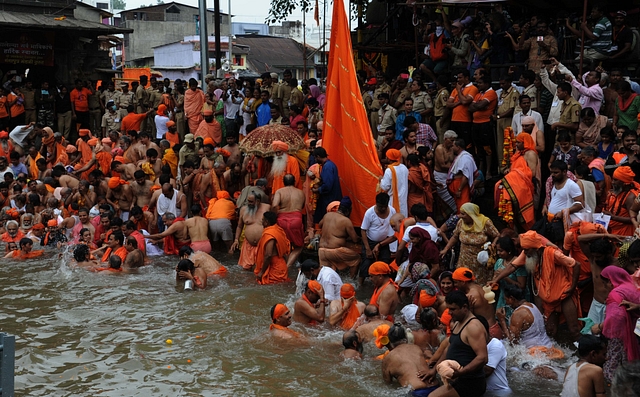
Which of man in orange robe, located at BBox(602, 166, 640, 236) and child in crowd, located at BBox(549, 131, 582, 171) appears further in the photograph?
child in crowd, located at BBox(549, 131, 582, 171)

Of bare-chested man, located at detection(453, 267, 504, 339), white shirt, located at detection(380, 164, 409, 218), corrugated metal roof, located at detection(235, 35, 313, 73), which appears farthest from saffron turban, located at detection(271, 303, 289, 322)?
corrugated metal roof, located at detection(235, 35, 313, 73)

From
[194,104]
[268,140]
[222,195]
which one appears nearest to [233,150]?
[222,195]

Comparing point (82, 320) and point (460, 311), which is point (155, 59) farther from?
point (460, 311)

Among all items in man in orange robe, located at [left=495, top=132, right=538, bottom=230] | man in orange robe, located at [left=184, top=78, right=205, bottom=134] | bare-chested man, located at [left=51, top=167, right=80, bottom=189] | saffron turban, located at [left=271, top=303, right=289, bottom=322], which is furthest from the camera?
man in orange robe, located at [left=184, top=78, right=205, bottom=134]

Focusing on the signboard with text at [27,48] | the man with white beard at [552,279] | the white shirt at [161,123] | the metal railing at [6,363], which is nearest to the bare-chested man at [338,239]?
the man with white beard at [552,279]

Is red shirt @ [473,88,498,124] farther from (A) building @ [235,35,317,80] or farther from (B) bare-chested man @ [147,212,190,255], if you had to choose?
(A) building @ [235,35,317,80]

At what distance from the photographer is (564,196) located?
28.5 feet

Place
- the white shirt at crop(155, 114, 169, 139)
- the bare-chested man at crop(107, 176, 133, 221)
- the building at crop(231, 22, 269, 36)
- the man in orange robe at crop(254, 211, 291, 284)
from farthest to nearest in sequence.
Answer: the building at crop(231, 22, 269, 36)
the white shirt at crop(155, 114, 169, 139)
the bare-chested man at crop(107, 176, 133, 221)
the man in orange robe at crop(254, 211, 291, 284)

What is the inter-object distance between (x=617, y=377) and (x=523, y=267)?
281 cm

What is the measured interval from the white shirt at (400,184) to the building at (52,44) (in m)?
13.6

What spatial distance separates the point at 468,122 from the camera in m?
12.0

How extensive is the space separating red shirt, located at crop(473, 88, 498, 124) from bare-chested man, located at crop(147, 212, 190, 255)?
5021mm

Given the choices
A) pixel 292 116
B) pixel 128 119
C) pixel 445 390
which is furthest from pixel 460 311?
pixel 128 119

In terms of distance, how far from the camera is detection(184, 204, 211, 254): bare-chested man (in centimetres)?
1245
